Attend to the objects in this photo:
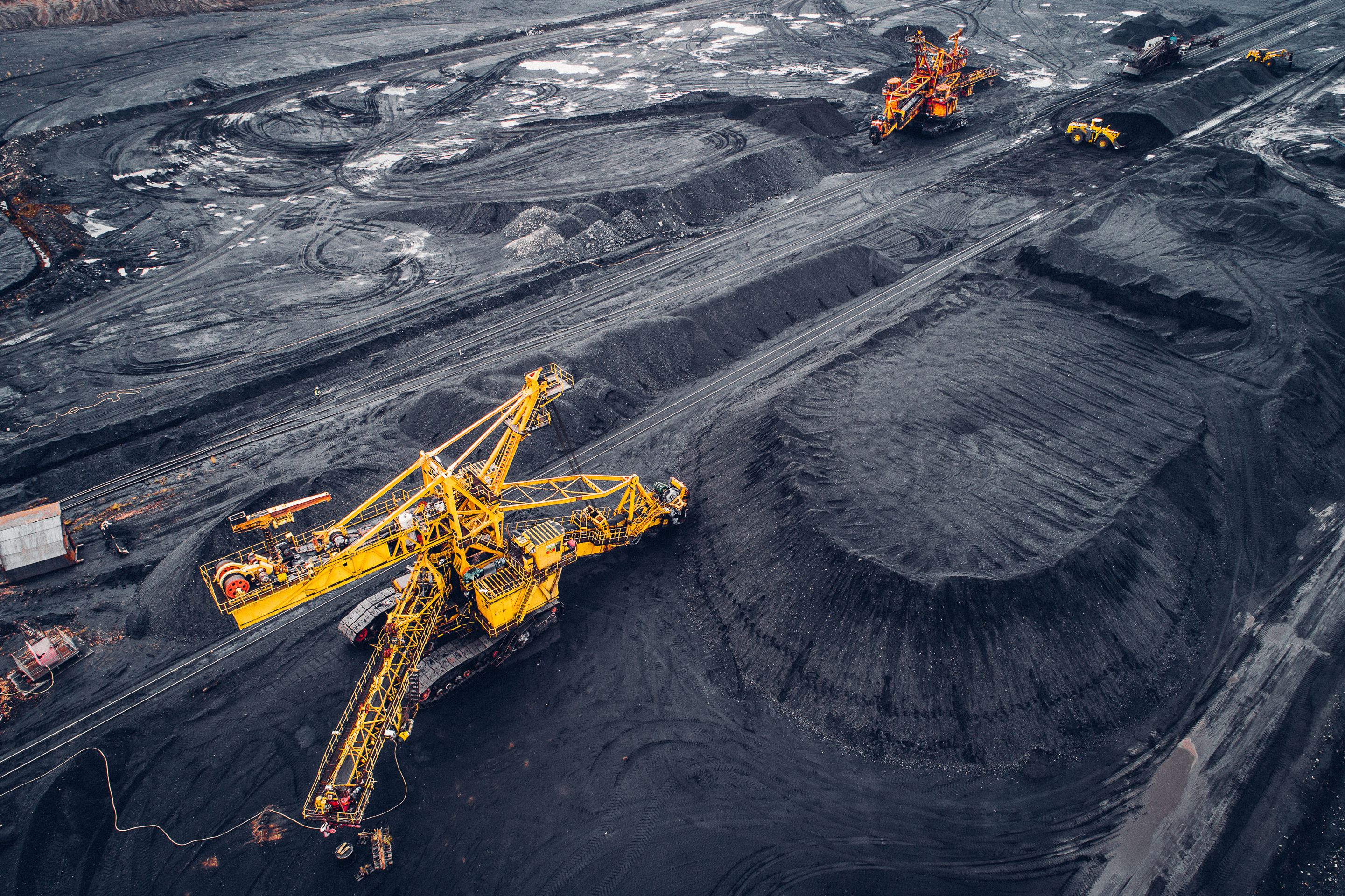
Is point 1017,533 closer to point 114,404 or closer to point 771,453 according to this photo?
point 771,453

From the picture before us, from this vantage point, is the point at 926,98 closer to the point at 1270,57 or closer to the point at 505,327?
the point at 1270,57

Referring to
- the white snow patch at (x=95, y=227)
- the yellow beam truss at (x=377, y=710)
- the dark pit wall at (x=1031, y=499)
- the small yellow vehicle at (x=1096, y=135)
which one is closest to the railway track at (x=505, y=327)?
the small yellow vehicle at (x=1096, y=135)

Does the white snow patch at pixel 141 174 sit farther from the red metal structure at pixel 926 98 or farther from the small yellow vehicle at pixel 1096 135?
the small yellow vehicle at pixel 1096 135

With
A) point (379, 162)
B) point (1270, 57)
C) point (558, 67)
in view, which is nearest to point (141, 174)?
point (379, 162)

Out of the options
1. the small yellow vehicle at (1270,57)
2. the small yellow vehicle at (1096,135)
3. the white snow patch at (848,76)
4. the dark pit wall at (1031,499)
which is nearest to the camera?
the dark pit wall at (1031,499)

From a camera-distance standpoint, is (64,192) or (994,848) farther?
(64,192)

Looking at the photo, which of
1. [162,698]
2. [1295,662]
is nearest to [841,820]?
[1295,662]

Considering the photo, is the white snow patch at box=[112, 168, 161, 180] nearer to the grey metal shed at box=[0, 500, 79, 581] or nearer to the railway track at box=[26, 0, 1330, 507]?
the railway track at box=[26, 0, 1330, 507]

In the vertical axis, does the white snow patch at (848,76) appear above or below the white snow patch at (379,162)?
above
